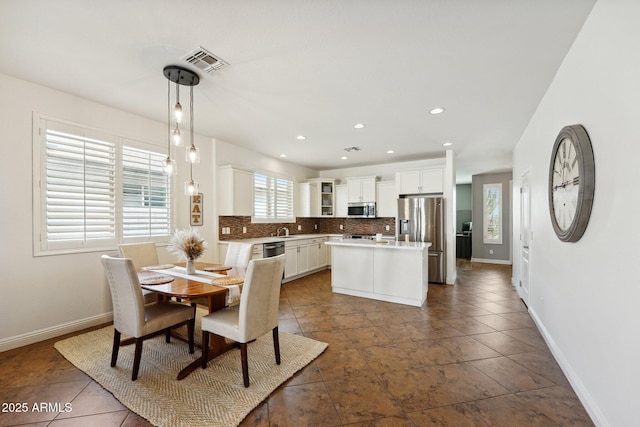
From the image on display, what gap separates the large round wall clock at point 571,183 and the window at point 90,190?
15.0 ft

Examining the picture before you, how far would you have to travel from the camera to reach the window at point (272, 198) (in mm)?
5367

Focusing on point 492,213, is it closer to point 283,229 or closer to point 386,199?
point 386,199

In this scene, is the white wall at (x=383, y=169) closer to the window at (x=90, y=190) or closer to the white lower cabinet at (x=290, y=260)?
the white lower cabinet at (x=290, y=260)

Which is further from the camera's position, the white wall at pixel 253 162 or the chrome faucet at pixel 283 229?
the chrome faucet at pixel 283 229

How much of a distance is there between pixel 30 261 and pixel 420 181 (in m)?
6.01

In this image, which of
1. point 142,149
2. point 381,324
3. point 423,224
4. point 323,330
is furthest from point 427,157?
A: point 142,149

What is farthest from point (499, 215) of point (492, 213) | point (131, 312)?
point (131, 312)

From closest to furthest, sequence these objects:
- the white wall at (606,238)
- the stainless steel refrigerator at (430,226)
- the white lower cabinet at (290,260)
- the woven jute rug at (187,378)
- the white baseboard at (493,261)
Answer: the white wall at (606,238), the woven jute rug at (187,378), the stainless steel refrigerator at (430,226), the white lower cabinet at (290,260), the white baseboard at (493,261)

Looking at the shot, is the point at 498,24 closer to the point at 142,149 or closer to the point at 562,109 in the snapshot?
the point at 562,109

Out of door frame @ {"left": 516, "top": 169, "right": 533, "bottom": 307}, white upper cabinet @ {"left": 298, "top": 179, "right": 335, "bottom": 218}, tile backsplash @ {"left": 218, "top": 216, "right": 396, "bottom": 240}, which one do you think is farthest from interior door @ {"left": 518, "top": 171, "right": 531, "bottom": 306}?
white upper cabinet @ {"left": 298, "top": 179, "right": 335, "bottom": 218}

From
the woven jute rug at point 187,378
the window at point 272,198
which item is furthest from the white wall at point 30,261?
the window at point 272,198

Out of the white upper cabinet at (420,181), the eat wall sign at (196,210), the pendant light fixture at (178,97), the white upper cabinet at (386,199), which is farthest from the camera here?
the white upper cabinet at (386,199)

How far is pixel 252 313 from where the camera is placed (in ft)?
6.99

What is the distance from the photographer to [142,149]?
366 centimetres
